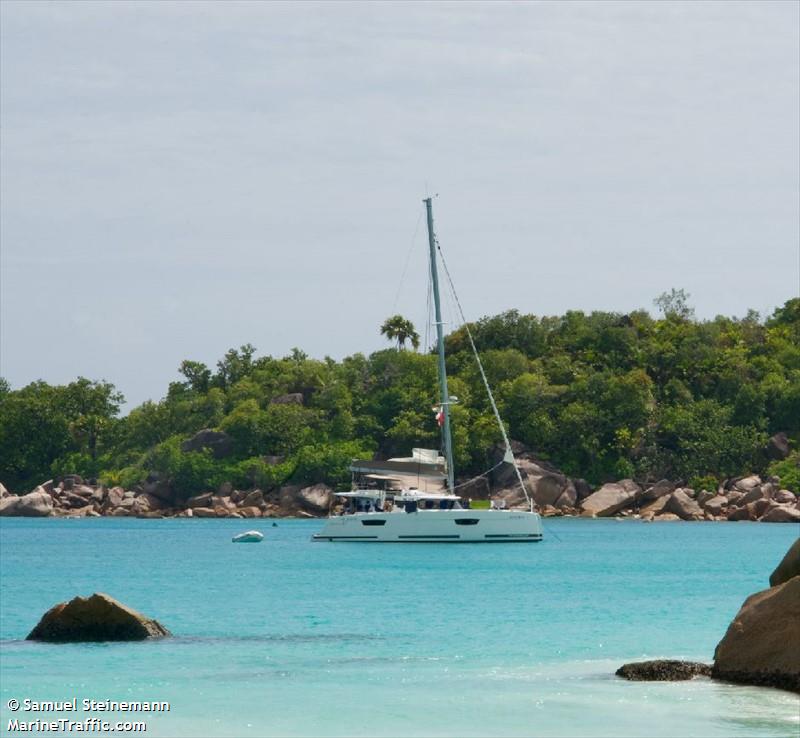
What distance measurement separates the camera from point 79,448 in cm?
14750

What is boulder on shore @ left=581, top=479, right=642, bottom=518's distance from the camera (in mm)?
104125

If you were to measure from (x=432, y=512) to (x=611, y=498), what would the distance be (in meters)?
39.4

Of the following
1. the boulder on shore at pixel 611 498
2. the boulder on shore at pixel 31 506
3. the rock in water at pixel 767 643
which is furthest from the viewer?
the boulder on shore at pixel 31 506

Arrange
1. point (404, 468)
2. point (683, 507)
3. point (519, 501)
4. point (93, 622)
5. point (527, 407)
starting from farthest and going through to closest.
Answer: point (527, 407) → point (519, 501) → point (683, 507) → point (404, 468) → point (93, 622)

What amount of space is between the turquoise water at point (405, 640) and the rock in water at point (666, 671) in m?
0.38

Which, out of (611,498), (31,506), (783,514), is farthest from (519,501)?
(31,506)

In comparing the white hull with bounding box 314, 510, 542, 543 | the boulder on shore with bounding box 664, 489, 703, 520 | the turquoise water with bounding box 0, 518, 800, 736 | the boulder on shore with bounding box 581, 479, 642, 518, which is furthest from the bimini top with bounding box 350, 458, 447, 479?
the boulder on shore with bounding box 664, 489, 703, 520

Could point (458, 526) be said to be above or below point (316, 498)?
below

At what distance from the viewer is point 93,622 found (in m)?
29.3

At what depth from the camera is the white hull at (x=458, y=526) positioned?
67.3m

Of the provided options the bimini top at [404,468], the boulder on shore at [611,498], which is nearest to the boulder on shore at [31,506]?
the boulder on shore at [611,498]

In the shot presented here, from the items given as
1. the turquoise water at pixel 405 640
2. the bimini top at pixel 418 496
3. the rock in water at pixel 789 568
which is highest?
the bimini top at pixel 418 496

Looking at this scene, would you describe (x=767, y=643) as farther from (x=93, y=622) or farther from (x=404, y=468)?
(x=404, y=468)

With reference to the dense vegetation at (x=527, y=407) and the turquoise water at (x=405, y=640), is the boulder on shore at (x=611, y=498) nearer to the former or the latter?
the dense vegetation at (x=527, y=407)
